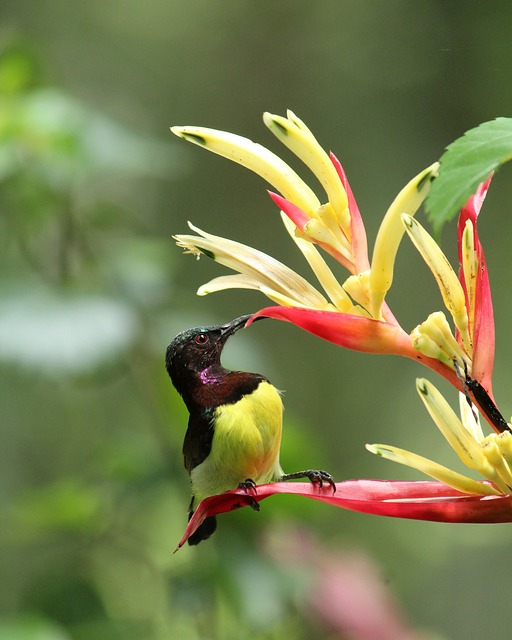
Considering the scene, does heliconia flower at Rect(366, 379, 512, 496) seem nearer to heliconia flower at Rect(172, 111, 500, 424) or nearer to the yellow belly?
heliconia flower at Rect(172, 111, 500, 424)

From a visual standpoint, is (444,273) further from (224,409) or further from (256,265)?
(224,409)

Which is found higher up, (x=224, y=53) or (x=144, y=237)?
(x=224, y=53)

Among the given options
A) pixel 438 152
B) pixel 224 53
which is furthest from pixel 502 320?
pixel 224 53

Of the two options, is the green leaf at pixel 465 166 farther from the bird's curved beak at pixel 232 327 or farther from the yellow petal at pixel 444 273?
the bird's curved beak at pixel 232 327

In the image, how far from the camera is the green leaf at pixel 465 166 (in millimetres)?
389

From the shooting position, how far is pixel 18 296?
130 centimetres

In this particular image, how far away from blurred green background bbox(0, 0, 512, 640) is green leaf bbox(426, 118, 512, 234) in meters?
0.91

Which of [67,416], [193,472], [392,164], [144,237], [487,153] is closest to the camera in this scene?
[487,153]

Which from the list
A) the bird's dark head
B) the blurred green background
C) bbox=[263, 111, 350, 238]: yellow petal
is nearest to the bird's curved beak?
the bird's dark head

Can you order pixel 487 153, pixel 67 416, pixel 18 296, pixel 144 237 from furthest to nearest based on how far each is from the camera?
pixel 67 416 < pixel 144 237 < pixel 18 296 < pixel 487 153

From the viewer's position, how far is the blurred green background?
136 cm

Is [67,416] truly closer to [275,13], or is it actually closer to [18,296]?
[18,296]

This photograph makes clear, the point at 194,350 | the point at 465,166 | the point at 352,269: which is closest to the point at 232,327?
the point at 194,350

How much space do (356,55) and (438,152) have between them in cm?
46
